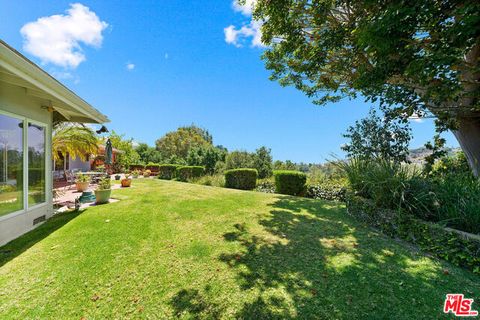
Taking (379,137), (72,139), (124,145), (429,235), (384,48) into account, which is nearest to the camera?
(384,48)

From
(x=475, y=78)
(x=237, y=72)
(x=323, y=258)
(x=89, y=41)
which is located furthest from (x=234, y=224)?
(x=237, y=72)

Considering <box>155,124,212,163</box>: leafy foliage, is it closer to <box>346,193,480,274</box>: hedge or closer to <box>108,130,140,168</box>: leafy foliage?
<box>108,130,140,168</box>: leafy foliage

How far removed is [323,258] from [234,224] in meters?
2.29

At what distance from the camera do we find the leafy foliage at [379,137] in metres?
9.35

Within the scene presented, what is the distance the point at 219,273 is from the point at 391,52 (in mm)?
5072

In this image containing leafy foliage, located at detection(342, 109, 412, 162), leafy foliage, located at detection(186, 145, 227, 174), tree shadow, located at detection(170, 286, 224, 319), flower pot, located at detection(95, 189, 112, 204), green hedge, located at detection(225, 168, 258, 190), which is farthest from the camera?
leafy foliage, located at detection(186, 145, 227, 174)

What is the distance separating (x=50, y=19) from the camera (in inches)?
251

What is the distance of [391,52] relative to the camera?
3.81m

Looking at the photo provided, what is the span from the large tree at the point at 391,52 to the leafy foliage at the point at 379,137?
152 centimetres

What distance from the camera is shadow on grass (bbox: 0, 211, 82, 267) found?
147 inches

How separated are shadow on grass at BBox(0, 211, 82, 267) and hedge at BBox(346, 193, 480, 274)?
299 inches

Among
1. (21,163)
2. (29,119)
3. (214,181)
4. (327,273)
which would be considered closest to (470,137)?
(327,273)

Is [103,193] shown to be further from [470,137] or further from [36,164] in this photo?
[470,137]

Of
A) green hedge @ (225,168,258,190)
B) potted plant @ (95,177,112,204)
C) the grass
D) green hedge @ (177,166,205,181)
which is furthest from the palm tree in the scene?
green hedge @ (225,168,258,190)
